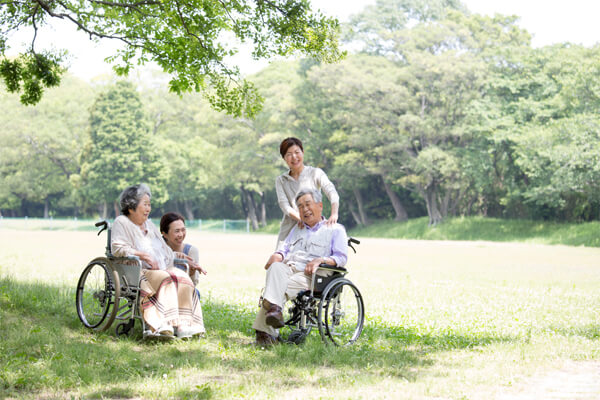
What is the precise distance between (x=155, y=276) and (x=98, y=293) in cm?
70

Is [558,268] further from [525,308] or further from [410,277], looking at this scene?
[525,308]

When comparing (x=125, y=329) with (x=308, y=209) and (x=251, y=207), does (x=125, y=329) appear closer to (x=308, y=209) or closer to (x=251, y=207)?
(x=308, y=209)

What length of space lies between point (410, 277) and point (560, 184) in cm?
1524

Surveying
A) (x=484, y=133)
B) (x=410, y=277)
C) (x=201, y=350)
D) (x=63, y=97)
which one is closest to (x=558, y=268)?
(x=410, y=277)

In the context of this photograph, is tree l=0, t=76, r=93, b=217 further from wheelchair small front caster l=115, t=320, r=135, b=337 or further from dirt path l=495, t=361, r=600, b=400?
dirt path l=495, t=361, r=600, b=400

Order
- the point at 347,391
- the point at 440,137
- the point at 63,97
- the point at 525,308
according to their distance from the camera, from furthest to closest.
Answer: the point at 63,97, the point at 440,137, the point at 525,308, the point at 347,391

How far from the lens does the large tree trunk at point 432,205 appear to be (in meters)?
34.2

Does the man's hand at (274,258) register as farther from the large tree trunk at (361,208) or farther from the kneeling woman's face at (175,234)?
the large tree trunk at (361,208)

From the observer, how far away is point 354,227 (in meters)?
43.7

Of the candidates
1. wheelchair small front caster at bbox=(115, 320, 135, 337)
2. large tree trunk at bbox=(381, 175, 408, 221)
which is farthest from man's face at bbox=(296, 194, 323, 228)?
large tree trunk at bbox=(381, 175, 408, 221)

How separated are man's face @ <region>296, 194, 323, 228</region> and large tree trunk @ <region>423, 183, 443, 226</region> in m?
29.2

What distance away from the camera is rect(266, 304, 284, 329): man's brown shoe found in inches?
197

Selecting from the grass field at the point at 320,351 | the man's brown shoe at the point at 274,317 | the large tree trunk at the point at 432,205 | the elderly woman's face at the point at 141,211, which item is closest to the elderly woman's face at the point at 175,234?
the elderly woman's face at the point at 141,211

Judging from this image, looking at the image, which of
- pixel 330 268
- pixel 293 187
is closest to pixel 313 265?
pixel 330 268
